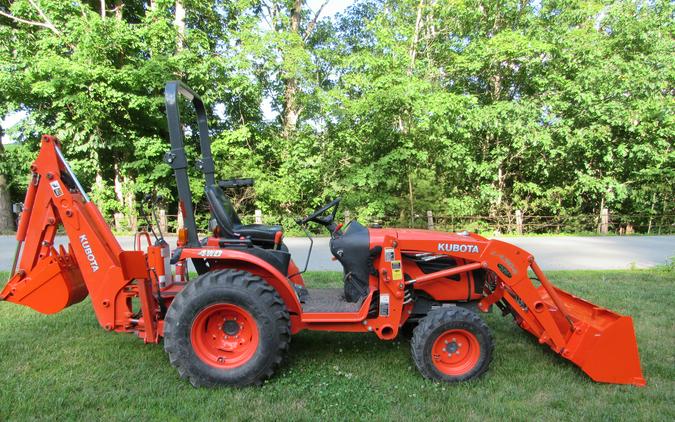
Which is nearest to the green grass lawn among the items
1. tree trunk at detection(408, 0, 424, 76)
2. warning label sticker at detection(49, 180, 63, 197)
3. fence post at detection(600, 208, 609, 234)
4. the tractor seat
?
the tractor seat

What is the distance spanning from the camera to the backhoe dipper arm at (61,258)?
10.9 feet

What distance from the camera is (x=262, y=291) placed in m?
3.11

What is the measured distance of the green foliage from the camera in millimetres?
11609

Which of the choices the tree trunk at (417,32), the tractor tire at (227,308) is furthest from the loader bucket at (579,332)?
the tree trunk at (417,32)

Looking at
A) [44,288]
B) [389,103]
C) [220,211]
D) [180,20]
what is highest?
[180,20]

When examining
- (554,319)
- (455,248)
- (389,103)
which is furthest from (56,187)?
(389,103)

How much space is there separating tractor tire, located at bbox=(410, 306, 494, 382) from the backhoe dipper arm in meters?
2.04

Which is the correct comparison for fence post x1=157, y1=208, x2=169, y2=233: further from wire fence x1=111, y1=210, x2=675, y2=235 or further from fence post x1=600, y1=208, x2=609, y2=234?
fence post x1=600, y1=208, x2=609, y2=234

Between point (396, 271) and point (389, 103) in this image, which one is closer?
point (396, 271)

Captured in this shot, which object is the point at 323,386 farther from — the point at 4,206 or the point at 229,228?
the point at 4,206

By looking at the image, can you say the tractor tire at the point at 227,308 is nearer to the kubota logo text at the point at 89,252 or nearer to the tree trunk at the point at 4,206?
the kubota logo text at the point at 89,252

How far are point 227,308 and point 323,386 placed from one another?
89 centimetres

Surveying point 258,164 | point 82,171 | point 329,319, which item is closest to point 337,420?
point 329,319

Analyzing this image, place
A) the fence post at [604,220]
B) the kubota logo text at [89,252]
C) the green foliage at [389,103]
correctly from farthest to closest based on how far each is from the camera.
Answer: the fence post at [604,220]
the green foliage at [389,103]
the kubota logo text at [89,252]
